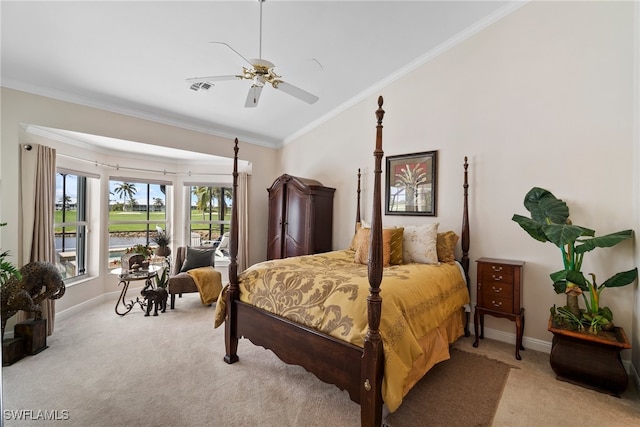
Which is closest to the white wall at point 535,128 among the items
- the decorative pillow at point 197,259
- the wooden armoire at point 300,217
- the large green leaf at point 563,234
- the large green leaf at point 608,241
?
the large green leaf at point 608,241

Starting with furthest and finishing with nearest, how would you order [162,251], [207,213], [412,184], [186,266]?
[207,213], [162,251], [186,266], [412,184]

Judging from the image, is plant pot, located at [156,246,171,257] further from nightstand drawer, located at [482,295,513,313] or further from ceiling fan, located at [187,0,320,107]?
nightstand drawer, located at [482,295,513,313]

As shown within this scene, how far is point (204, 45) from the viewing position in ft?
9.42

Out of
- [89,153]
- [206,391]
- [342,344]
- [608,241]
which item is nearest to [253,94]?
[342,344]

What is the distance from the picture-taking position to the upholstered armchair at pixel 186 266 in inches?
158

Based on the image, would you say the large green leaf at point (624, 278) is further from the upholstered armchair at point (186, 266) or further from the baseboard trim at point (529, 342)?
the upholstered armchair at point (186, 266)

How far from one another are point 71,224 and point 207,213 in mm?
1920

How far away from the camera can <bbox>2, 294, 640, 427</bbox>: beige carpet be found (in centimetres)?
203

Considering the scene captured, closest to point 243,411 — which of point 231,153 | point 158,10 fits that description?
point 158,10

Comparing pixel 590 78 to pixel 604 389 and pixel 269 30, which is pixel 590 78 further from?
pixel 269 30

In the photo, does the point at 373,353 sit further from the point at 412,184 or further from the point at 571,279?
the point at 412,184

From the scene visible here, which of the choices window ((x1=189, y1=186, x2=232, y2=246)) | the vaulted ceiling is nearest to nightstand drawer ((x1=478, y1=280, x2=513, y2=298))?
the vaulted ceiling

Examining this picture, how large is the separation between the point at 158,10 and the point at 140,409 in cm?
302

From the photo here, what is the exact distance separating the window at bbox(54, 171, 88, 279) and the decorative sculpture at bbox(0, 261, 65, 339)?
45.8 inches
